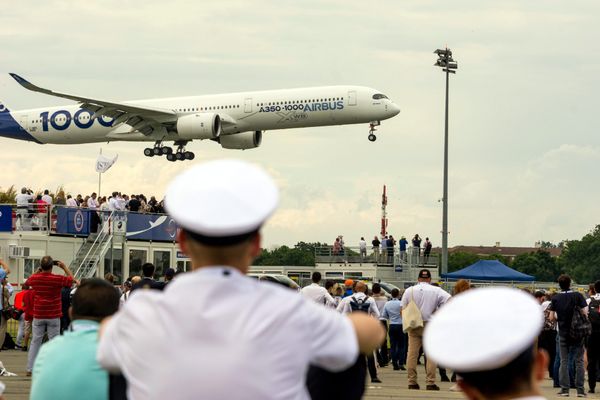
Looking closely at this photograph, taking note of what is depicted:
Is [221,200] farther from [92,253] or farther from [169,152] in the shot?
[169,152]

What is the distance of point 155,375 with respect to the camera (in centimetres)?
358

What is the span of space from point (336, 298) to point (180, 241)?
762 inches

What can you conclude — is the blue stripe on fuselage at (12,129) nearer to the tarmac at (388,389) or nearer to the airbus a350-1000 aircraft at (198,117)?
the airbus a350-1000 aircraft at (198,117)

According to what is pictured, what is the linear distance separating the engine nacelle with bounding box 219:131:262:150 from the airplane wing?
2606 millimetres

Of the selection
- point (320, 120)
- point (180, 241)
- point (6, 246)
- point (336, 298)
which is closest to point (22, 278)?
point (6, 246)

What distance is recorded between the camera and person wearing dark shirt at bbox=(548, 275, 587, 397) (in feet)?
60.4

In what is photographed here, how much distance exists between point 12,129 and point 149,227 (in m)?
27.6

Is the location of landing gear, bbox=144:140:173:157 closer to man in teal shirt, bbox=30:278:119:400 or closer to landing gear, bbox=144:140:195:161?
landing gear, bbox=144:140:195:161

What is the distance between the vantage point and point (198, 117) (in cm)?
5925

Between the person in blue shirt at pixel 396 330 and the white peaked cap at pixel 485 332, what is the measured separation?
22.0 meters

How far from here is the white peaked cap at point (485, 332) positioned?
3203mm

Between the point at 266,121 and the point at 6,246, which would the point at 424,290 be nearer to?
the point at 6,246

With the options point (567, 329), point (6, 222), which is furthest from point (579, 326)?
point (6, 222)

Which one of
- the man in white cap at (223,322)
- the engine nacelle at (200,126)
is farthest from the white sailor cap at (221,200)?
the engine nacelle at (200,126)
